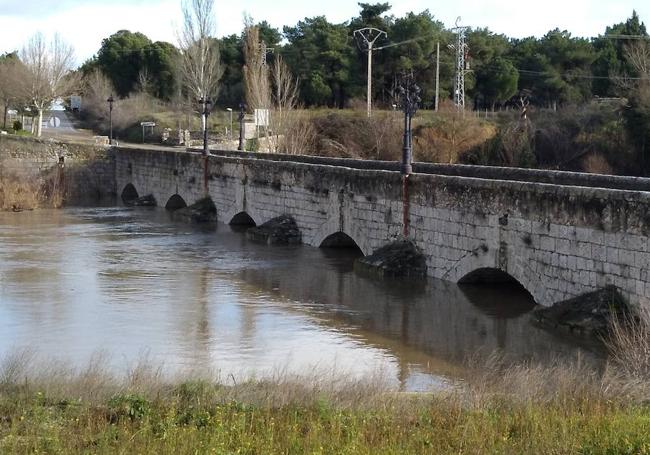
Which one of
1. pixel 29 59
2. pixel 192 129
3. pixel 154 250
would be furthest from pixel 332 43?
pixel 154 250

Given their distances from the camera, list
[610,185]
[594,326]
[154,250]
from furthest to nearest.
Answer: [154,250] → [610,185] → [594,326]

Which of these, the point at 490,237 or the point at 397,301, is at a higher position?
the point at 490,237

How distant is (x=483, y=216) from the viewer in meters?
16.9

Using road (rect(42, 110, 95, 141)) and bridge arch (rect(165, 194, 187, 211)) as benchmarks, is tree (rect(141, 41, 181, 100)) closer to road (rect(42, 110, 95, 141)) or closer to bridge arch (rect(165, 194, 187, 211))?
road (rect(42, 110, 95, 141))

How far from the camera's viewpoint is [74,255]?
23.5 m

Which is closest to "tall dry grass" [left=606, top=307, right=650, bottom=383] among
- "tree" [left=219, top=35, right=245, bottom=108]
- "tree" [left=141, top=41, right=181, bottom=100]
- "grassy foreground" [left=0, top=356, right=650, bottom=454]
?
"grassy foreground" [left=0, top=356, right=650, bottom=454]

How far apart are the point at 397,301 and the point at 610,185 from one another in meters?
4.40

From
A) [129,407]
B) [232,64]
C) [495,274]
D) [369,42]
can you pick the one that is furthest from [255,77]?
[129,407]

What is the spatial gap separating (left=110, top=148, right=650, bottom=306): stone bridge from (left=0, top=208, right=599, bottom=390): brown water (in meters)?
0.73

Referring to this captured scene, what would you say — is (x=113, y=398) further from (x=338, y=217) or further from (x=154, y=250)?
(x=154, y=250)

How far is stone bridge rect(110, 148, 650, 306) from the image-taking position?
13.9 meters

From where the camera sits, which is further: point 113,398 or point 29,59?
point 29,59

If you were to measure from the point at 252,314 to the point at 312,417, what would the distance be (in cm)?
823

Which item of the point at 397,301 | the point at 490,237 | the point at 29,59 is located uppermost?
the point at 29,59
